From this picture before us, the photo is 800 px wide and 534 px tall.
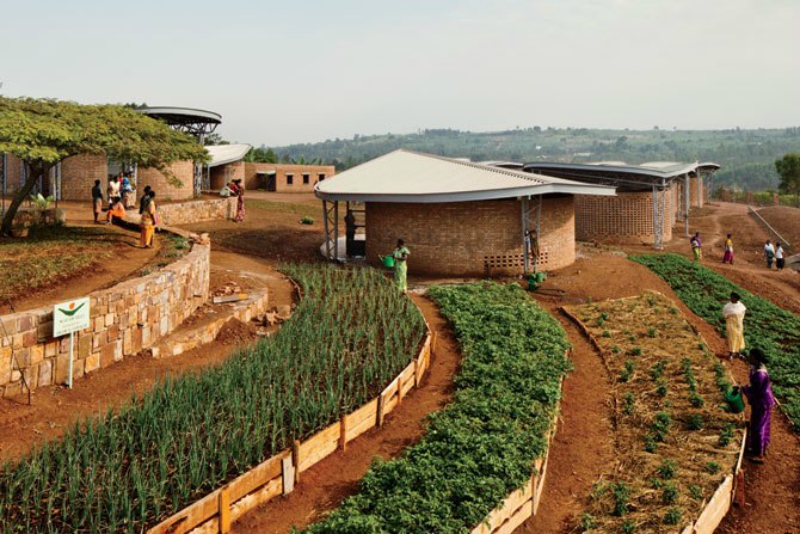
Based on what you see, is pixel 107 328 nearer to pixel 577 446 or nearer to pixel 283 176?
pixel 577 446

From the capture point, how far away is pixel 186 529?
22.3 ft

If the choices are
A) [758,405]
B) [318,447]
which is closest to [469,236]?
[758,405]

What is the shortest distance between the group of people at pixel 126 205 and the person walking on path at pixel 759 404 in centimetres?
1504

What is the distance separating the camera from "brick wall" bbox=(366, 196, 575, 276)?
21078 millimetres

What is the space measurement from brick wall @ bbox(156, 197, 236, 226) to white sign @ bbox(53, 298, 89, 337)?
18638mm

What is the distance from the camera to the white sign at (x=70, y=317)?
30.9 feet

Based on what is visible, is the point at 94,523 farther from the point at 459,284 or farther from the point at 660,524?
the point at 459,284

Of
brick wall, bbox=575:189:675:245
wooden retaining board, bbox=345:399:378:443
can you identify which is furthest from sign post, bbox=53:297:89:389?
brick wall, bbox=575:189:675:245

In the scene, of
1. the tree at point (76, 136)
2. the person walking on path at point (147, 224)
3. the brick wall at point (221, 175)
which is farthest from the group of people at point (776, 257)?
the brick wall at point (221, 175)

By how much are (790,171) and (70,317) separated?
3394 inches

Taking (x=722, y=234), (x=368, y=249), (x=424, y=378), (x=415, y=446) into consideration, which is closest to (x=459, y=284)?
(x=368, y=249)

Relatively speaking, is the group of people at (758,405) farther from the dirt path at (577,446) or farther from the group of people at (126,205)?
the group of people at (126,205)

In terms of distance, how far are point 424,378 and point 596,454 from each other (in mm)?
3557

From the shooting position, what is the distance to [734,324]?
1469 cm
